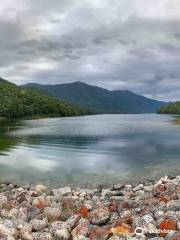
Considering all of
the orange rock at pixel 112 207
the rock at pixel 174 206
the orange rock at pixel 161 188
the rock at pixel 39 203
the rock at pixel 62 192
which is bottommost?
the rock at pixel 62 192

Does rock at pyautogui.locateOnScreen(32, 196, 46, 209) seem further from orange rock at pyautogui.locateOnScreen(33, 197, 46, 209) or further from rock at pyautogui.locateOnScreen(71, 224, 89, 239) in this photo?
rock at pyautogui.locateOnScreen(71, 224, 89, 239)

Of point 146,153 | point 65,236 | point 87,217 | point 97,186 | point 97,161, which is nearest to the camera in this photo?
point 65,236

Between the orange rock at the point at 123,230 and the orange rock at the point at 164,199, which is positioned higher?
the orange rock at the point at 123,230

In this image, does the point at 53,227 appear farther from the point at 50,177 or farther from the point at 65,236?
the point at 50,177

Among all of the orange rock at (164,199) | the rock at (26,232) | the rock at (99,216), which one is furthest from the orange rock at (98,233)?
the orange rock at (164,199)

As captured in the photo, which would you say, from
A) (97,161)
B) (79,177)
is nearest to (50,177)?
(79,177)

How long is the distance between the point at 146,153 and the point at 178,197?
3757 centimetres

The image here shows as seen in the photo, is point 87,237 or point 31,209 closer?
point 87,237

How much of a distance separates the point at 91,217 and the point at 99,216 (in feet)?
1.59

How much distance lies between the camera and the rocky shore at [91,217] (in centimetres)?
1839

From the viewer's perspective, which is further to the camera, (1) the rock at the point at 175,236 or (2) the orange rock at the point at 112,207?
(2) the orange rock at the point at 112,207

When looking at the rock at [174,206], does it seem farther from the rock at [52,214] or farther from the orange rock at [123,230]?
the rock at [52,214]

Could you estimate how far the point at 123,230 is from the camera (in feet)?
60.7

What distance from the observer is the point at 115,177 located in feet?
134
